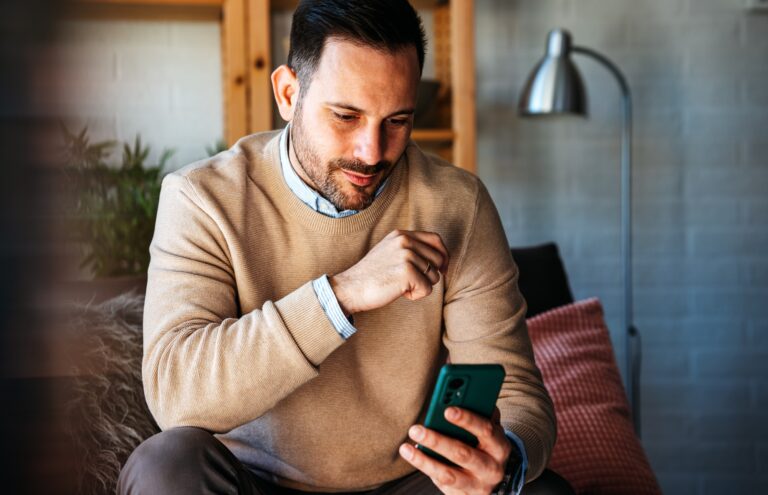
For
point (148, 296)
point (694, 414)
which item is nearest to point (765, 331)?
point (694, 414)

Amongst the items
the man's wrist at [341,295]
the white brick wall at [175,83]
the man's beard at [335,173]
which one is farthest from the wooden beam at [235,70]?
the man's wrist at [341,295]

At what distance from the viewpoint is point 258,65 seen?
2.58 metres

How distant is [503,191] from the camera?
3029 mm

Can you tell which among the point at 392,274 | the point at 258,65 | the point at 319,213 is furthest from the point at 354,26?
the point at 258,65

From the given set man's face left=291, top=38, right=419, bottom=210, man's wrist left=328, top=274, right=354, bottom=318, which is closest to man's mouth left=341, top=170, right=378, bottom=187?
man's face left=291, top=38, right=419, bottom=210

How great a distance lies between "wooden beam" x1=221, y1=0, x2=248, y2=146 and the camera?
2.57 meters

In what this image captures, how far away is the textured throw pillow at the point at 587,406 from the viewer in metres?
1.76

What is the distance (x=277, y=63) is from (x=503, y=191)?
89cm

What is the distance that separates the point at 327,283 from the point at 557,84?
1.58 m

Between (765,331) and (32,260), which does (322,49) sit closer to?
(32,260)

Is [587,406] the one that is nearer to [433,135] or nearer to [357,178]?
[357,178]

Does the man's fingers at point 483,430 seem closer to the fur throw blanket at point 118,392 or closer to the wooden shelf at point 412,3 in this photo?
the fur throw blanket at point 118,392

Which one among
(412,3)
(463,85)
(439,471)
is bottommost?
(439,471)

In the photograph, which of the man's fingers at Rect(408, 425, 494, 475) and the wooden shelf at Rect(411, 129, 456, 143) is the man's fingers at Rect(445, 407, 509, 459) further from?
the wooden shelf at Rect(411, 129, 456, 143)
